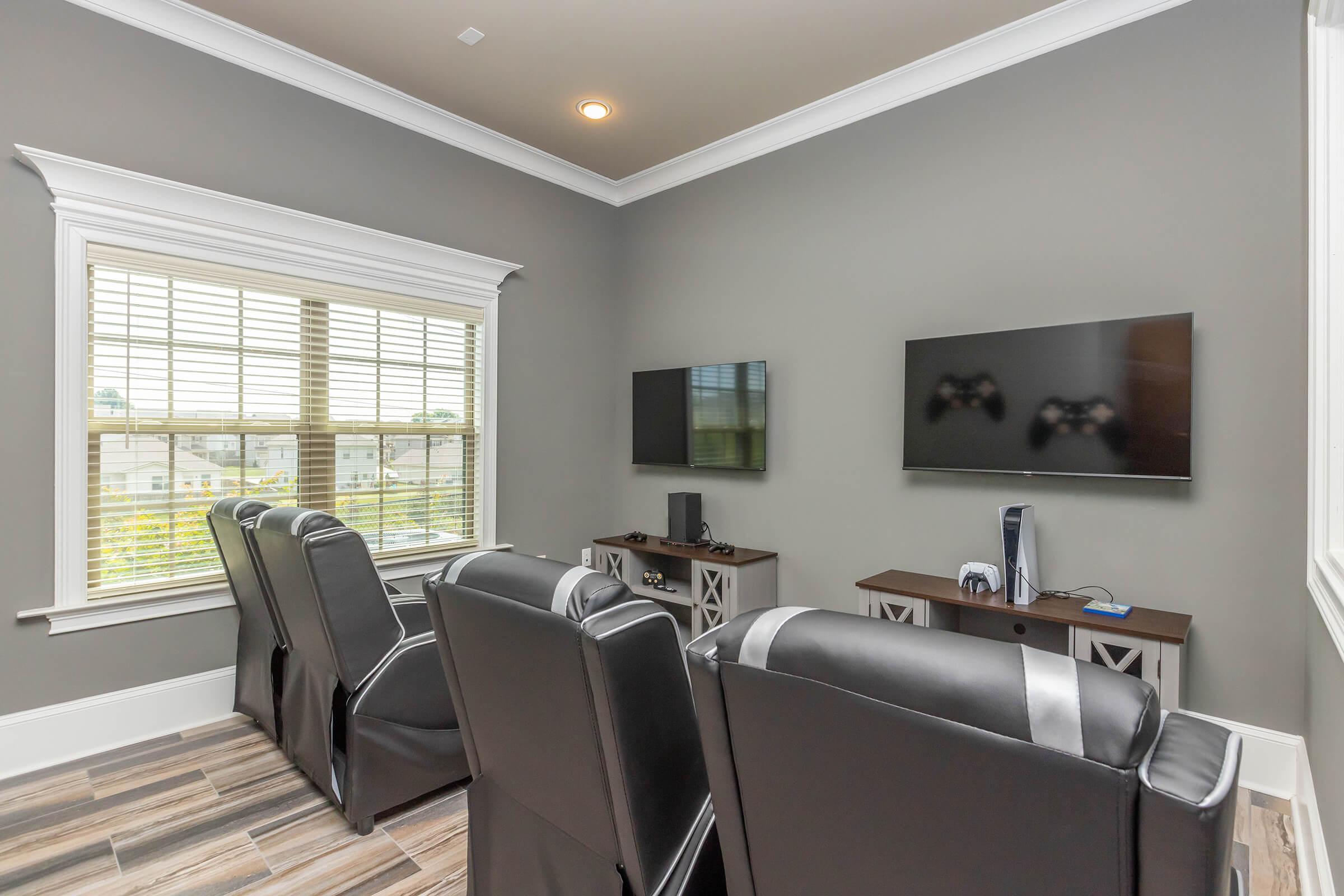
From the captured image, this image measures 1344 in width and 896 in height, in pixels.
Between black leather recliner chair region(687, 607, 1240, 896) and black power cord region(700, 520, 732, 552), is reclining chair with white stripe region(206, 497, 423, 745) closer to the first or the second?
black power cord region(700, 520, 732, 552)

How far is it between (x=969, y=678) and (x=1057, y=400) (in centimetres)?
246

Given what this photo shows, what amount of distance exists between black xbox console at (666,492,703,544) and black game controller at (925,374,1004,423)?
4.71 ft

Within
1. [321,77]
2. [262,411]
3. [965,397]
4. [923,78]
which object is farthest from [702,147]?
[262,411]

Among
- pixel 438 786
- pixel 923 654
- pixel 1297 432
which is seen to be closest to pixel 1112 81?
pixel 1297 432

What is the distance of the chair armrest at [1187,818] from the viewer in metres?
0.50

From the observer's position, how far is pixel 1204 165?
8.02 feet

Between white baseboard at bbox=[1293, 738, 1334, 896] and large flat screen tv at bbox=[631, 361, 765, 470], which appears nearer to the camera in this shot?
white baseboard at bbox=[1293, 738, 1334, 896]

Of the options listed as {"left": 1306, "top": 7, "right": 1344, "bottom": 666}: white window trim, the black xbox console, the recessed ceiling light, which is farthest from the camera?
the black xbox console

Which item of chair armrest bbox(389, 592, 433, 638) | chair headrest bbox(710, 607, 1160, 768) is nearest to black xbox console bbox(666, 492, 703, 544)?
chair armrest bbox(389, 592, 433, 638)

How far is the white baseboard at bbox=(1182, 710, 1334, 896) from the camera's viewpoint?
6.31 ft

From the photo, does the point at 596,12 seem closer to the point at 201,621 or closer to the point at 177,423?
the point at 177,423

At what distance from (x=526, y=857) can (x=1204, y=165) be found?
316cm

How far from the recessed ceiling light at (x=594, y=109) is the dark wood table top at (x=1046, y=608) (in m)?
2.76

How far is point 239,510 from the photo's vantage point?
7.68 feet
